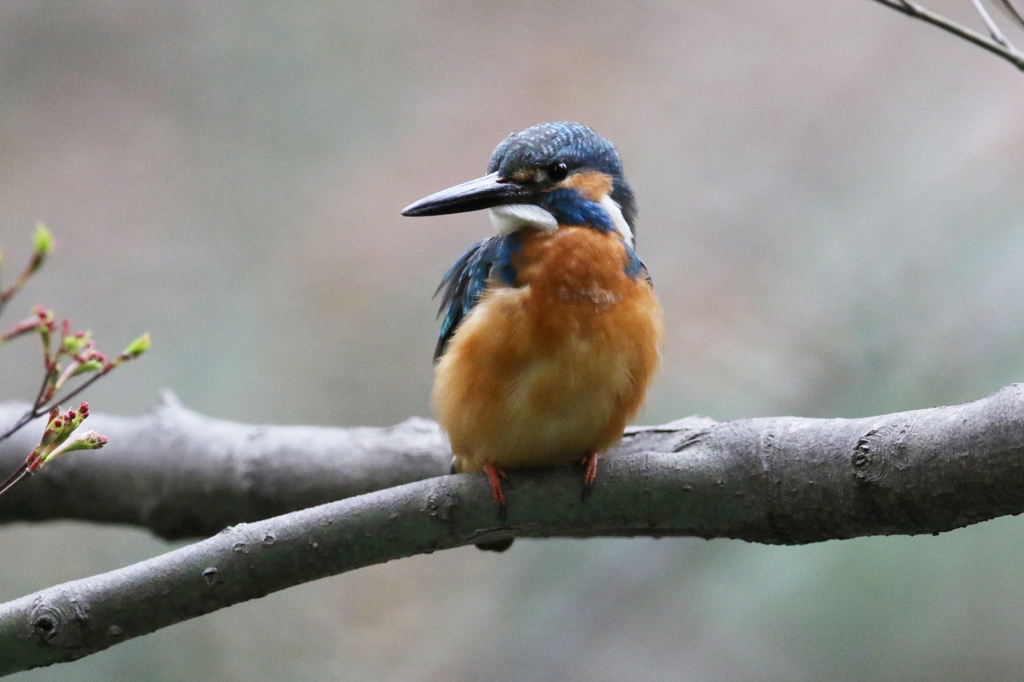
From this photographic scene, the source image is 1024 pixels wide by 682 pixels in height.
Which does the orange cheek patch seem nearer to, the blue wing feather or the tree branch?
the blue wing feather

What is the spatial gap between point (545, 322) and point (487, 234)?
Result: 98.9 inches

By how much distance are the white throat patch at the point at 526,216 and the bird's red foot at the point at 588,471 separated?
0.49 m

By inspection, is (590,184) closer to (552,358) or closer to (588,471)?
(552,358)

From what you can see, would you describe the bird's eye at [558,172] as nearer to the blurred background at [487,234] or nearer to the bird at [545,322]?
the bird at [545,322]

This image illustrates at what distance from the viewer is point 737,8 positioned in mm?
5215

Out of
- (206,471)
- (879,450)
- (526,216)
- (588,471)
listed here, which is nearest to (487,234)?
(206,471)

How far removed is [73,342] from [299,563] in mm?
606

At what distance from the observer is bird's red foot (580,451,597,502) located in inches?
71.1

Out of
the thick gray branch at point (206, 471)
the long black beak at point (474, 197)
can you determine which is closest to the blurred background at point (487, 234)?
the thick gray branch at point (206, 471)

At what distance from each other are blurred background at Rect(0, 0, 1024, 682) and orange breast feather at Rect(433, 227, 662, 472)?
43.7 inches

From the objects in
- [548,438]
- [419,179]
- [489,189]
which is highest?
[419,179]

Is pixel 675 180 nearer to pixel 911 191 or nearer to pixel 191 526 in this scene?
pixel 911 191

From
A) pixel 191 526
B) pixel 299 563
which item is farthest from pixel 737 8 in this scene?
pixel 299 563

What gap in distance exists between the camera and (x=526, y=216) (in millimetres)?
2053
